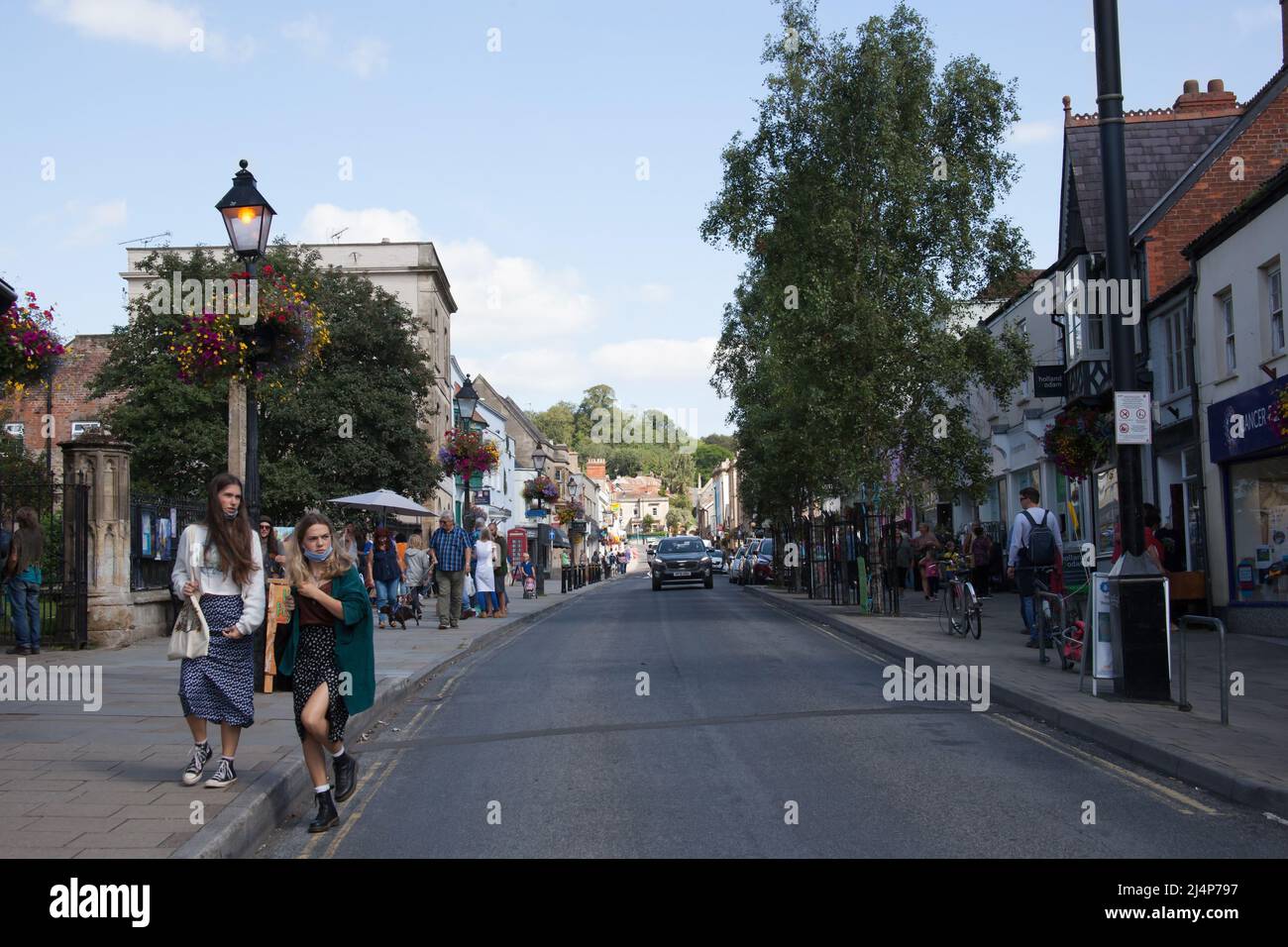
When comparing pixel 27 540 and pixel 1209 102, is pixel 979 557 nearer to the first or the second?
pixel 1209 102

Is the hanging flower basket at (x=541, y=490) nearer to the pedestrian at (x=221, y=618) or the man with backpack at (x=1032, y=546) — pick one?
the man with backpack at (x=1032, y=546)

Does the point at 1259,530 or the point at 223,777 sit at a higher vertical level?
the point at 1259,530

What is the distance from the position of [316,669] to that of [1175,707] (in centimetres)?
707

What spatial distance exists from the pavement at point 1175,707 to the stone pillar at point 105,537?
34.0 feet

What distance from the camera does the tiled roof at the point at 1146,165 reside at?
1005 inches

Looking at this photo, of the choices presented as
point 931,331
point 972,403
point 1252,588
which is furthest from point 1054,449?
point 972,403

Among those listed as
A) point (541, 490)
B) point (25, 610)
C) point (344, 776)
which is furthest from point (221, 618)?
point (541, 490)

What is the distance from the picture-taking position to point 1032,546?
15398mm

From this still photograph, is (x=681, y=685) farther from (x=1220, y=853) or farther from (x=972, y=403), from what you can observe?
(x=972, y=403)

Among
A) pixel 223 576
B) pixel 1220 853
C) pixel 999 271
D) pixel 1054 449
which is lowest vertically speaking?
pixel 1220 853

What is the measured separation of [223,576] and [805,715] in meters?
5.35

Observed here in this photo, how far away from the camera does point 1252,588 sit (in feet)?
61.4

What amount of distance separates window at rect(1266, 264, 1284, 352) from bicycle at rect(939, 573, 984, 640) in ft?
18.5

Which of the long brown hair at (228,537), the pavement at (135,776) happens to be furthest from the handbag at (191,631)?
the pavement at (135,776)
